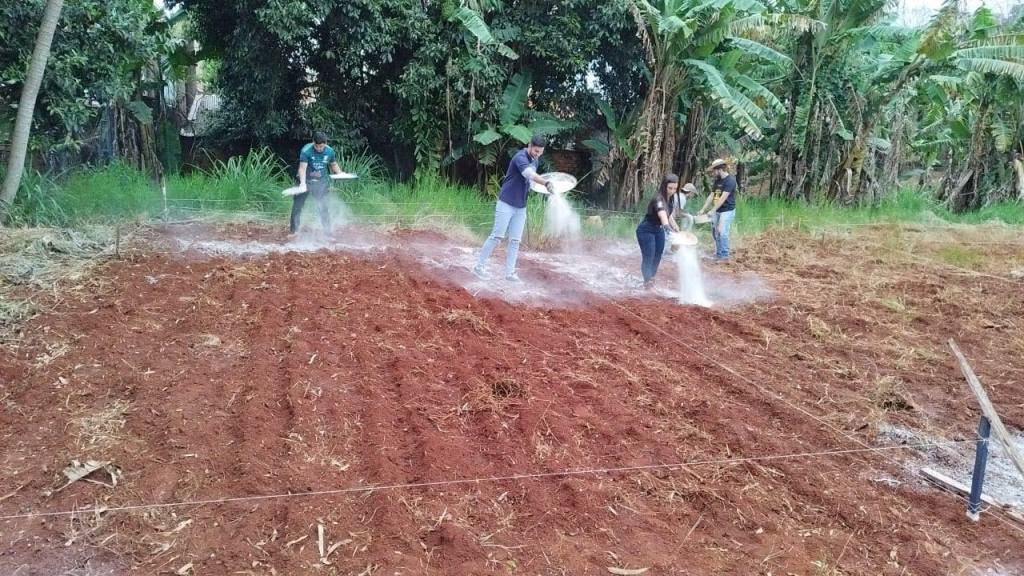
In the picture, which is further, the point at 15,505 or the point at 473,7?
Answer: the point at 473,7

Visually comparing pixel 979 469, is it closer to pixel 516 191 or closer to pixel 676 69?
pixel 516 191

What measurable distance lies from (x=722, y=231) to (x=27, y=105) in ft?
28.9

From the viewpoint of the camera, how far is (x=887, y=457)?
14.3ft

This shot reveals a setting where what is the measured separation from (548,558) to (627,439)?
1.25m

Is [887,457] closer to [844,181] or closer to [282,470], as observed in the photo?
[282,470]

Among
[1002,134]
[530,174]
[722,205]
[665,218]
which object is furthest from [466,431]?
[1002,134]

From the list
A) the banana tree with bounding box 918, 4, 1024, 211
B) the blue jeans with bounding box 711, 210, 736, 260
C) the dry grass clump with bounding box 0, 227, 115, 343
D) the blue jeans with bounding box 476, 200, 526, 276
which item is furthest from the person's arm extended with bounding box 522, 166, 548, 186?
the banana tree with bounding box 918, 4, 1024, 211

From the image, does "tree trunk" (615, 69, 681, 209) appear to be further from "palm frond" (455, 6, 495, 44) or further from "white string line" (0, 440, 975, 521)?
"white string line" (0, 440, 975, 521)

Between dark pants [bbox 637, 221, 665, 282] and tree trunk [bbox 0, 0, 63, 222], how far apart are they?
672 centimetres

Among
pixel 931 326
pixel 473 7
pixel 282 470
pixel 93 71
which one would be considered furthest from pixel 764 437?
pixel 473 7

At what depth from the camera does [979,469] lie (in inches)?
142

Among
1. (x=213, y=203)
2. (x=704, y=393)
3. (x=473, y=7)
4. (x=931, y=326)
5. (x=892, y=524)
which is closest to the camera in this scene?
(x=892, y=524)

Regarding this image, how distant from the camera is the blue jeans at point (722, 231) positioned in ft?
32.8

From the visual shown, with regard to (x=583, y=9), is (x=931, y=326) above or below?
below
